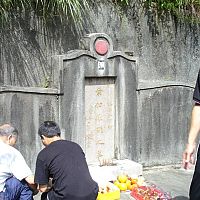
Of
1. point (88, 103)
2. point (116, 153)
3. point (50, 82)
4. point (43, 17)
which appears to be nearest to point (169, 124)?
point (116, 153)

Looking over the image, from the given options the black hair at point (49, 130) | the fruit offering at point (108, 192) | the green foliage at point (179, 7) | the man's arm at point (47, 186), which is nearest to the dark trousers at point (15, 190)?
the man's arm at point (47, 186)

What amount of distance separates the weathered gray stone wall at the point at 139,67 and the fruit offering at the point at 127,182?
0.87 metres

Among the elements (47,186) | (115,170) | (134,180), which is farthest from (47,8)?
(47,186)

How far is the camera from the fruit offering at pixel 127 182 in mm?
6546

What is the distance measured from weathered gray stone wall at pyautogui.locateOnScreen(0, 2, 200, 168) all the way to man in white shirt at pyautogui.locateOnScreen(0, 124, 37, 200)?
66.5 inches

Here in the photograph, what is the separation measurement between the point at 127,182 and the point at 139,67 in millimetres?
2551

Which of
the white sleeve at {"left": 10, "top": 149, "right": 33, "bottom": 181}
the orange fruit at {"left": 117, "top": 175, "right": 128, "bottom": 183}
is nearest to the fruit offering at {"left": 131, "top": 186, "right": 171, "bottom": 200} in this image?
the orange fruit at {"left": 117, "top": 175, "right": 128, "bottom": 183}

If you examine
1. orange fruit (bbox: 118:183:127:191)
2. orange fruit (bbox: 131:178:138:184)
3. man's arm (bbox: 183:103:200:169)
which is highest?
man's arm (bbox: 183:103:200:169)

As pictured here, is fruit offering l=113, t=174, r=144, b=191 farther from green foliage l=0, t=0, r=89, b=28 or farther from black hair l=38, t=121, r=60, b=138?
green foliage l=0, t=0, r=89, b=28

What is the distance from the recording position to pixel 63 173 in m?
4.31

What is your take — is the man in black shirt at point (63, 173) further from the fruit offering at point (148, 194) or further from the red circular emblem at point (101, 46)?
the red circular emblem at point (101, 46)

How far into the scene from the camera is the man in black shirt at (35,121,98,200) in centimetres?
430

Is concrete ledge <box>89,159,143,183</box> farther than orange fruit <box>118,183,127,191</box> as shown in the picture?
Yes

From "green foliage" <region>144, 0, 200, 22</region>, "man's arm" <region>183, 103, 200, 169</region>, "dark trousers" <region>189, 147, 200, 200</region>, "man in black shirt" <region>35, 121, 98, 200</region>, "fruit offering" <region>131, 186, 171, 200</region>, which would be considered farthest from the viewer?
"green foliage" <region>144, 0, 200, 22</region>
